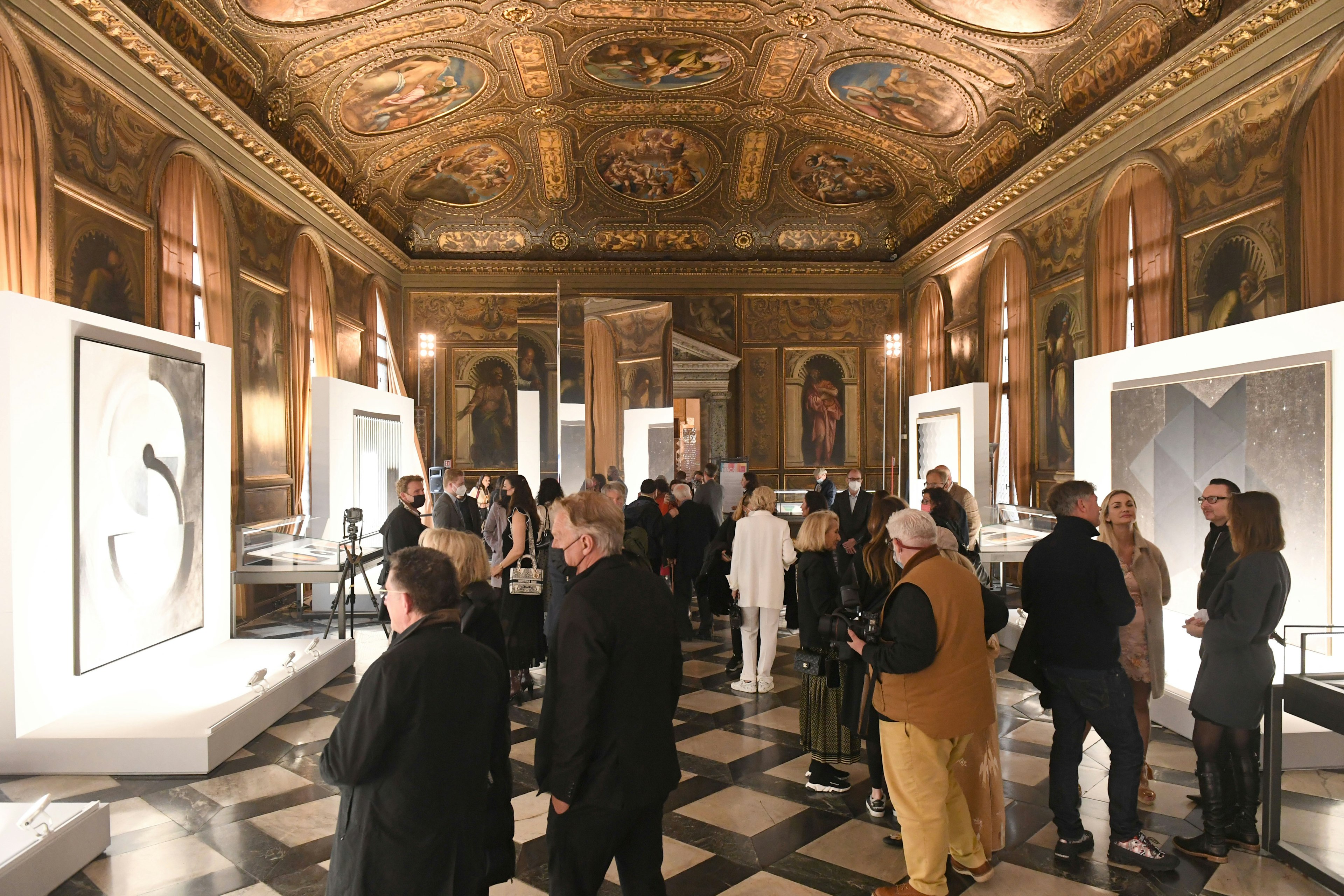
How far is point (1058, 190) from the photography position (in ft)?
39.9

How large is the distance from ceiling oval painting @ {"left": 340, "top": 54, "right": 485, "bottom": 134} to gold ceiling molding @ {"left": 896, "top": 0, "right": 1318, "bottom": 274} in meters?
8.42

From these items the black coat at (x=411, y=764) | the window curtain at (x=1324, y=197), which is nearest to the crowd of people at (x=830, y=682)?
the black coat at (x=411, y=764)

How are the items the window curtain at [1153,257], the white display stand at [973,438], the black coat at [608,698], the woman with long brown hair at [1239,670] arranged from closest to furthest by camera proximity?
the black coat at [608,698]
the woman with long brown hair at [1239,670]
the window curtain at [1153,257]
the white display stand at [973,438]

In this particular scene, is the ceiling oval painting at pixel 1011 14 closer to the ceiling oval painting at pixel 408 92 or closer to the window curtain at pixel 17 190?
the ceiling oval painting at pixel 408 92

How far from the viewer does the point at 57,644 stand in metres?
5.19

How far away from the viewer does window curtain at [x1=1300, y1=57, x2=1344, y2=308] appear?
720 centimetres

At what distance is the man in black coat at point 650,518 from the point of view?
839 cm

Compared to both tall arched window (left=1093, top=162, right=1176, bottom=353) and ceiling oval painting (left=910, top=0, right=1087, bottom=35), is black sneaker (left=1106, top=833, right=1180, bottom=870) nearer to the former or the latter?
tall arched window (left=1093, top=162, right=1176, bottom=353)

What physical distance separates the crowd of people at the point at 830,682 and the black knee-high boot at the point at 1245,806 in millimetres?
14

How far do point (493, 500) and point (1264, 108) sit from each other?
8227mm

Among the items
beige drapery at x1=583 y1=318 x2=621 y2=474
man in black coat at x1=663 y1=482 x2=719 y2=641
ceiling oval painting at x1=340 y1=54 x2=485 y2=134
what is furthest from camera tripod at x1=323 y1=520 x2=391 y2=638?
ceiling oval painting at x1=340 y1=54 x2=485 y2=134

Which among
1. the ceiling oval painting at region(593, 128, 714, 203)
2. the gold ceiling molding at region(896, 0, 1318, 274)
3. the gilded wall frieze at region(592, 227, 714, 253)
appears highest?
the ceiling oval painting at region(593, 128, 714, 203)

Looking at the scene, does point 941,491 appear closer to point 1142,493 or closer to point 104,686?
point 1142,493

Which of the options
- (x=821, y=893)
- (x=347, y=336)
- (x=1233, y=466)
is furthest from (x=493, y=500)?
(x=347, y=336)
